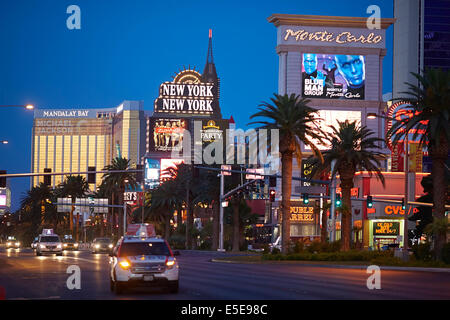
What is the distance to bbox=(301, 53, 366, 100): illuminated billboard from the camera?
142125mm

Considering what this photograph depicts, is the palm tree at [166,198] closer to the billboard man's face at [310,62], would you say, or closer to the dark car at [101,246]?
the dark car at [101,246]

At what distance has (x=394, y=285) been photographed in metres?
29.4

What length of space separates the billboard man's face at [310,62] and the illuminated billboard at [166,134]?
44209 mm

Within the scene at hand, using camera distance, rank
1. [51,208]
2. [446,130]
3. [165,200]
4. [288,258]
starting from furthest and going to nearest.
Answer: [51,208]
[165,200]
[288,258]
[446,130]

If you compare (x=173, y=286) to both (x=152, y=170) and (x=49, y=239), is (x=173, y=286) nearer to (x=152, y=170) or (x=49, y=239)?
(x=49, y=239)

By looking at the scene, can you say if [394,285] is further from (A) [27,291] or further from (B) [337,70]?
(B) [337,70]

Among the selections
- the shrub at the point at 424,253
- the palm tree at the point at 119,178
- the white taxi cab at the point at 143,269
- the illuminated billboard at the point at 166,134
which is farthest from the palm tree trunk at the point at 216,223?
the illuminated billboard at the point at 166,134

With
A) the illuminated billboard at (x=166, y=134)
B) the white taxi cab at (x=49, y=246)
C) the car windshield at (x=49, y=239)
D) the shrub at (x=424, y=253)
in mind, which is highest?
the illuminated billboard at (x=166, y=134)

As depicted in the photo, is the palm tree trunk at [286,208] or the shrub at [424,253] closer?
the shrub at [424,253]

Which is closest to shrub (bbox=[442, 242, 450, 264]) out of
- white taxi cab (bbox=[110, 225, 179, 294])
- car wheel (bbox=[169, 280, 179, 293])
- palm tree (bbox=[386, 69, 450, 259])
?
palm tree (bbox=[386, 69, 450, 259])

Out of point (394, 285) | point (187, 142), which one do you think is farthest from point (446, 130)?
point (187, 142)

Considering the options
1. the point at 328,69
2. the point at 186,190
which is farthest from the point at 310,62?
the point at 186,190

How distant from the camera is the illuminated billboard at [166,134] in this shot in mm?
178375
